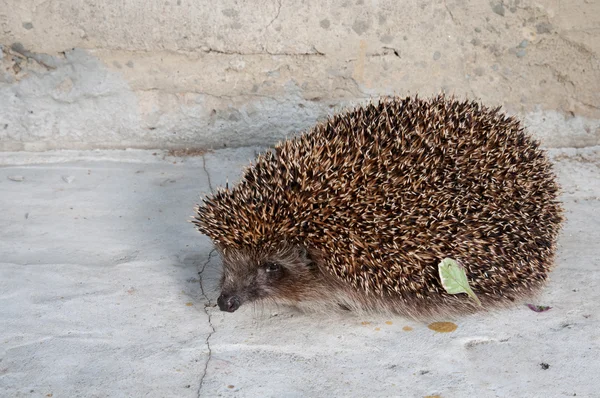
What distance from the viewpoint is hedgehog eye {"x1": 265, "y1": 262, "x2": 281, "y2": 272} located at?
3252mm

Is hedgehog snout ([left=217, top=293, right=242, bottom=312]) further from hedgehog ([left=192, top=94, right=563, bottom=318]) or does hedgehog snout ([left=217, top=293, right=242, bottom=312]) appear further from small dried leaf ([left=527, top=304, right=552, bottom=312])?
small dried leaf ([left=527, top=304, right=552, bottom=312])

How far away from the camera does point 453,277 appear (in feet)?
10.3

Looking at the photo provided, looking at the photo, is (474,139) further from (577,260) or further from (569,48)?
(569,48)

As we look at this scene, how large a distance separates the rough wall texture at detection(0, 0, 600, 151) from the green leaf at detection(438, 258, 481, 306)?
2331mm

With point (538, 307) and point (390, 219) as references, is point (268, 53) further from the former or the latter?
point (538, 307)

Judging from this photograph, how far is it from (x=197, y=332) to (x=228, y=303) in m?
0.23

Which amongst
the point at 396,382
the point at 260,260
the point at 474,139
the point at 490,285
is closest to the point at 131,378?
the point at 260,260

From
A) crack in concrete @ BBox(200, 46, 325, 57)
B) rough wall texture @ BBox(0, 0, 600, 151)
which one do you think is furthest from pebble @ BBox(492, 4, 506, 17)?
crack in concrete @ BBox(200, 46, 325, 57)

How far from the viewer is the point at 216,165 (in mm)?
5062

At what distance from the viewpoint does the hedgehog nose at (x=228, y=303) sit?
10.4 ft

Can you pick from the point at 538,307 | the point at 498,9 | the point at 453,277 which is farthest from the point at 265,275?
the point at 498,9

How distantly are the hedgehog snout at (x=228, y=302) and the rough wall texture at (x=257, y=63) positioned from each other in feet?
7.44

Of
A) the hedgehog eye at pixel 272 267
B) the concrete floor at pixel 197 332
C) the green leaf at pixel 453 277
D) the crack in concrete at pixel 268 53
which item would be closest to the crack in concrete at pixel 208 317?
the concrete floor at pixel 197 332

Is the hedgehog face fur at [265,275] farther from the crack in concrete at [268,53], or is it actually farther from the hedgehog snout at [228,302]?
the crack in concrete at [268,53]
